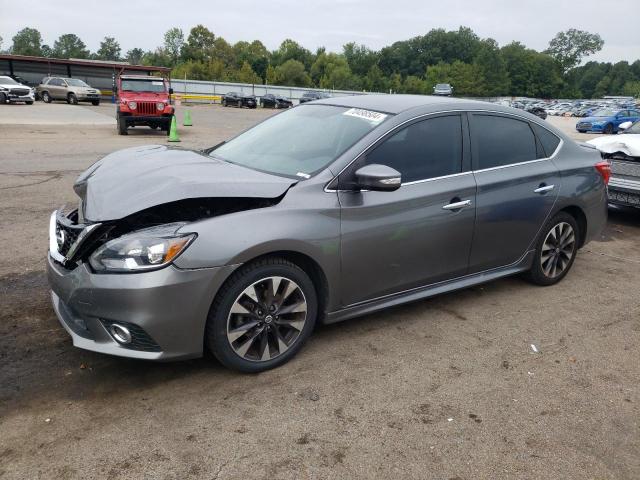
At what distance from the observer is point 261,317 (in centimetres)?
328

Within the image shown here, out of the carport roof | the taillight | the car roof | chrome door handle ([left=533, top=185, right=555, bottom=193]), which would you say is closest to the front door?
the car roof

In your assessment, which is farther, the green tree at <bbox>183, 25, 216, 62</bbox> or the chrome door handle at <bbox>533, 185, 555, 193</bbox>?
the green tree at <bbox>183, 25, 216, 62</bbox>

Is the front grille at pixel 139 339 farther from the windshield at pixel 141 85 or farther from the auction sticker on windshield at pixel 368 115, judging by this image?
the windshield at pixel 141 85

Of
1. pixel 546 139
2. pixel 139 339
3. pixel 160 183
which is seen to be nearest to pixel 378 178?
pixel 160 183

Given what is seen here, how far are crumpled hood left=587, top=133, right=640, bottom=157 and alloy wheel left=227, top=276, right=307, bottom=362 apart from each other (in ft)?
20.8

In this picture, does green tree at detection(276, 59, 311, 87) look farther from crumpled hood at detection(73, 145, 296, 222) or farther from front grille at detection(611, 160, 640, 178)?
crumpled hood at detection(73, 145, 296, 222)

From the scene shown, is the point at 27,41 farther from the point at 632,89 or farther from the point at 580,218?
the point at 580,218

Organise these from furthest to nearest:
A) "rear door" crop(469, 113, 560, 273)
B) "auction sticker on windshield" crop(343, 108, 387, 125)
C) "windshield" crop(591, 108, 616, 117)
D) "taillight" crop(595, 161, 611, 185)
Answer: "windshield" crop(591, 108, 616, 117), "taillight" crop(595, 161, 611, 185), "rear door" crop(469, 113, 560, 273), "auction sticker on windshield" crop(343, 108, 387, 125)

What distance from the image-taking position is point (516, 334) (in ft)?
13.5

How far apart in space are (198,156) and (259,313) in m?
1.55

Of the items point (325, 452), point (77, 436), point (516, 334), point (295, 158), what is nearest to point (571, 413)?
point (516, 334)

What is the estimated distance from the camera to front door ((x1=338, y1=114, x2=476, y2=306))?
11.9 ft

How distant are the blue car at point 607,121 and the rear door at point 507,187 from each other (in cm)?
3371

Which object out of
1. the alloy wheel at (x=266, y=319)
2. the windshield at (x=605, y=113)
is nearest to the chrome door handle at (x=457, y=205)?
the alloy wheel at (x=266, y=319)
